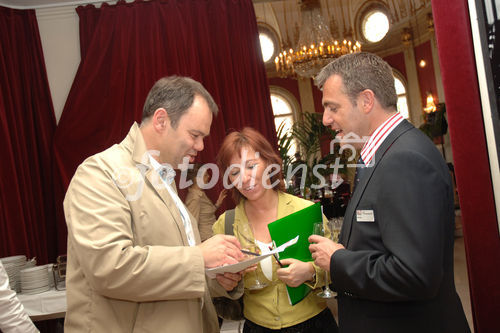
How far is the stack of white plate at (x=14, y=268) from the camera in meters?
3.22

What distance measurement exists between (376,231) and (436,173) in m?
0.26

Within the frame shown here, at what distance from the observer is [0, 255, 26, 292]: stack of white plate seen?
322 cm

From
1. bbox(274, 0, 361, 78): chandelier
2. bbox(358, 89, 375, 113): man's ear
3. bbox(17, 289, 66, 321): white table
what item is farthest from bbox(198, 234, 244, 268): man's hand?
bbox(274, 0, 361, 78): chandelier

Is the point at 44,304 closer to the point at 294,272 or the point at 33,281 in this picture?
the point at 33,281

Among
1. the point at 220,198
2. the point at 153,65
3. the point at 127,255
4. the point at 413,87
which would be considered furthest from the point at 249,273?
the point at 413,87

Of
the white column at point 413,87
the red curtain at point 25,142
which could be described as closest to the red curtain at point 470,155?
the red curtain at point 25,142

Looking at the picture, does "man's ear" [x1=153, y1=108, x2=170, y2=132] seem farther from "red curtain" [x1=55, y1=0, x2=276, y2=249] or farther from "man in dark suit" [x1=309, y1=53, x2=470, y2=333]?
"red curtain" [x1=55, y1=0, x2=276, y2=249]

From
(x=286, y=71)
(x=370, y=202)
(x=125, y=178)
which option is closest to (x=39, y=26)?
(x=125, y=178)

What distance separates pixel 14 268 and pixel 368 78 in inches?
120

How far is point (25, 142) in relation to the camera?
4250 mm

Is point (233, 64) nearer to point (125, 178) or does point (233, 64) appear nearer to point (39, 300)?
point (39, 300)

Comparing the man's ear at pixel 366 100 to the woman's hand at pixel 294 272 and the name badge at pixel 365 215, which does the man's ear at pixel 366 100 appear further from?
the woman's hand at pixel 294 272

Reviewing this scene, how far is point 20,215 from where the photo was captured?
13.3ft

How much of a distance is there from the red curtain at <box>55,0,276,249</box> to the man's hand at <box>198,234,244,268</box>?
2983 millimetres
